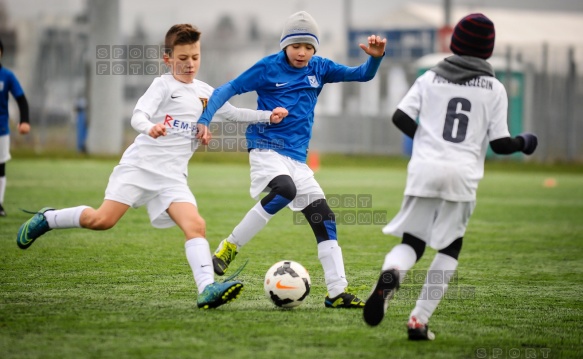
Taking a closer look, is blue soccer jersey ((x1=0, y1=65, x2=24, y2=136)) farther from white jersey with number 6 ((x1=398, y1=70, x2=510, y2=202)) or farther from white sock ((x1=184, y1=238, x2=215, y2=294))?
white jersey with number 6 ((x1=398, y1=70, x2=510, y2=202))

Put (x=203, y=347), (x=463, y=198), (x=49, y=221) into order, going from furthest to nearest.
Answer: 1. (x=49, y=221)
2. (x=463, y=198)
3. (x=203, y=347)

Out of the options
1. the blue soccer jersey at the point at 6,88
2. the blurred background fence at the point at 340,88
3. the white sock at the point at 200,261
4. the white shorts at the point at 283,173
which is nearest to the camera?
the white sock at the point at 200,261

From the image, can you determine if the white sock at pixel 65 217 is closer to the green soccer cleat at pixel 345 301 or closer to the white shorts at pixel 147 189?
the white shorts at pixel 147 189

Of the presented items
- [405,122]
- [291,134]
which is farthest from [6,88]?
[405,122]

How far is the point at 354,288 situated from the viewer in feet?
23.3

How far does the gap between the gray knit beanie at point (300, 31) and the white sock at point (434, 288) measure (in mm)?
2137

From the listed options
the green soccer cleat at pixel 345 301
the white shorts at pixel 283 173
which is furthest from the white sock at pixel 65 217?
the green soccer cleat at pixel 345 301

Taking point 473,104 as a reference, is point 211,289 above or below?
below

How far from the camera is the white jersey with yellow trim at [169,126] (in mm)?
6211

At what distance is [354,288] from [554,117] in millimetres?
23785

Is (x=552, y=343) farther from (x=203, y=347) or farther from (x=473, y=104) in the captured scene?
(x=203, y=347)

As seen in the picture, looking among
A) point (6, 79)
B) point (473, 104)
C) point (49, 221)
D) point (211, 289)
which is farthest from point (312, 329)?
point (6, 79)

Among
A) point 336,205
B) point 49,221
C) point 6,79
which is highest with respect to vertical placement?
point 6,79

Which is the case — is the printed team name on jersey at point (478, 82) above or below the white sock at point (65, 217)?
above
